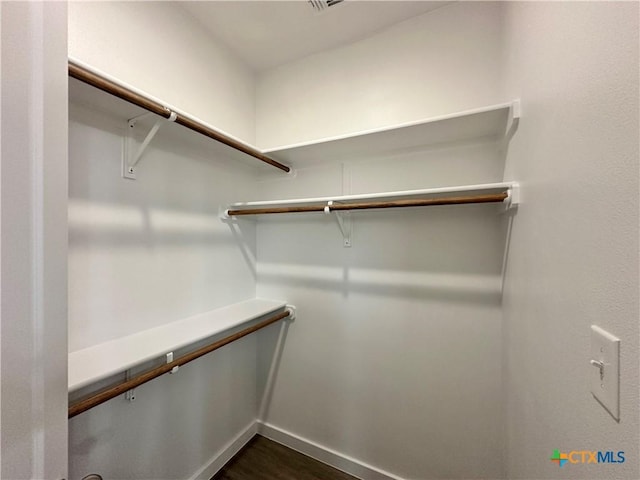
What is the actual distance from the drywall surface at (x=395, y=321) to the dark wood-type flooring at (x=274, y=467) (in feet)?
0.38

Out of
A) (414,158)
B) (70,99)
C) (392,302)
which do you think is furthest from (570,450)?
(70,99)

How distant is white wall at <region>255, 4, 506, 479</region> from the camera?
120 centimetres

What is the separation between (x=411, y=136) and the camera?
121 cm

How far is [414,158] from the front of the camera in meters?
1.34

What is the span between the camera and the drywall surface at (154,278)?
3.01 feet

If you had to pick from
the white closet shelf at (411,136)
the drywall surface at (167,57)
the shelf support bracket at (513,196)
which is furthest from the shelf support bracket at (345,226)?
the drywall surface at (167,57)

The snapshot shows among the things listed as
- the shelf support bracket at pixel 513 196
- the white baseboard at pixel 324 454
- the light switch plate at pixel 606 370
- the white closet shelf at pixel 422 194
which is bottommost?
the white baseboard at pixel 324 454

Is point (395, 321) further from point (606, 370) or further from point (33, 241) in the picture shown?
point (33, 241)

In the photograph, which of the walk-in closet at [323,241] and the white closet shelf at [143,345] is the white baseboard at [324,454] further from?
the white closet shelf at [143,345]

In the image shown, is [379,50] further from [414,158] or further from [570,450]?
[570,450]

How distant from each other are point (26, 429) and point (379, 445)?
1.57m

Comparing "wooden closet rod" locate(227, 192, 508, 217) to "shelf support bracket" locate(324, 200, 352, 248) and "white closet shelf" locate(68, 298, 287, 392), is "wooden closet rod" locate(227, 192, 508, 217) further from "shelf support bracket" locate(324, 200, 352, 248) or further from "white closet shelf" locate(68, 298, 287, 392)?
"white closet shelf" locate(68, 298, 287, 392)

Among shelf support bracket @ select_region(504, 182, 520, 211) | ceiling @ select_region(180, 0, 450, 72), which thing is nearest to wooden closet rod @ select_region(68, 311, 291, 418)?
shelf support bracket @ select_region(504, 182, 520, 211)

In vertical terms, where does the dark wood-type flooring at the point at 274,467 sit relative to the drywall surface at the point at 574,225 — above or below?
below
